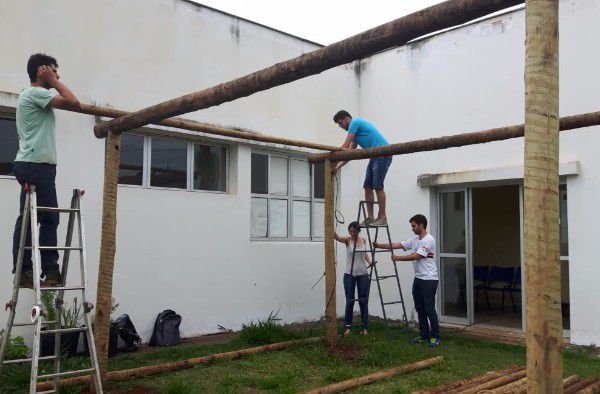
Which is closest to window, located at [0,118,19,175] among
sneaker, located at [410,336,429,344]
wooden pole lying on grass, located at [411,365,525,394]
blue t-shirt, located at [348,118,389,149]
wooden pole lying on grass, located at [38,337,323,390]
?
wooden pole lying on grass, located at [38,337,323,390]

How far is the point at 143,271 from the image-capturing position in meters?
7.18

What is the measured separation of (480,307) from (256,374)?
6.57 m

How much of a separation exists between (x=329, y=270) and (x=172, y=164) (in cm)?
270

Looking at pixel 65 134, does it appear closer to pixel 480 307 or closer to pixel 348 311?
pixel 348 311

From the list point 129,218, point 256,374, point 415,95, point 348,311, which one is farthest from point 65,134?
point 415,95

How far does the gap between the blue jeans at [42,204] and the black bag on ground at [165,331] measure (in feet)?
9.54

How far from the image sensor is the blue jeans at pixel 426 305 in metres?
7.01

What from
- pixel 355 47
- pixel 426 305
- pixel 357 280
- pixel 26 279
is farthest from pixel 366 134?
pixel 26 279

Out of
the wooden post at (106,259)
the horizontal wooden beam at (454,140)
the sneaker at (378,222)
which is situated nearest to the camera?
the wooden post at (106,259)

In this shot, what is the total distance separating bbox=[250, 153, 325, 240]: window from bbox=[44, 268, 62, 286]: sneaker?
4.41 m

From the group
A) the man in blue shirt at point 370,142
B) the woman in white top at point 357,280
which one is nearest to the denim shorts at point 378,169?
the man in blue shirt at point 370,142

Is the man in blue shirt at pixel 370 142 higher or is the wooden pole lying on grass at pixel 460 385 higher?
the man in blue shirt at pixel 370 142

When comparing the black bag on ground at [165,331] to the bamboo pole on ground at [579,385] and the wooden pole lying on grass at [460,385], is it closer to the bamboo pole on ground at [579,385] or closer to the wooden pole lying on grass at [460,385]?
the wooden pole lying on grass at [460,385]

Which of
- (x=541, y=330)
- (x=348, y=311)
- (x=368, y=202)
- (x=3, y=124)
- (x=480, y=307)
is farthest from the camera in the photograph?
(x=480, y=307)
